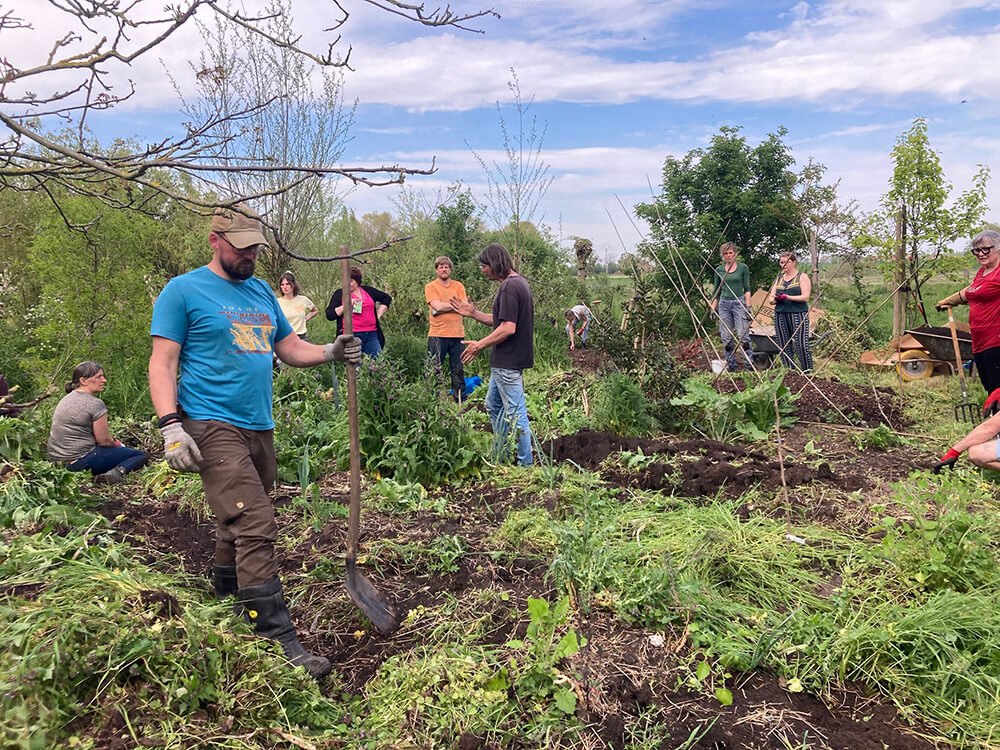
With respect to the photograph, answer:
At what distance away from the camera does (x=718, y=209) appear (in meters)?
12.9

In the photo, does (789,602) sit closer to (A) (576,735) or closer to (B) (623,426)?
(A) (576,735)

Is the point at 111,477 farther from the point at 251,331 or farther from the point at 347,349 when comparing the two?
the point at 347,349

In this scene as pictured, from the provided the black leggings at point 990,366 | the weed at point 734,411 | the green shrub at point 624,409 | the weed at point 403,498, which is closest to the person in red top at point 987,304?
the black leggings at point 990,366

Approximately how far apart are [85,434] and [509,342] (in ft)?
11.8

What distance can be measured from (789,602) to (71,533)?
3528 mm

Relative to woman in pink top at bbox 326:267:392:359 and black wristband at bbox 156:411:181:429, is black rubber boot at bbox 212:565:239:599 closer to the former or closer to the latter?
black wristband at bbox 156:411:181:429

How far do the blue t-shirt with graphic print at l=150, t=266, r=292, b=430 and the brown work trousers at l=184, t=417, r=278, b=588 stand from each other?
83 millimetres

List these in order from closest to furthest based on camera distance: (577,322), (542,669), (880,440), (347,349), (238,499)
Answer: (542,669) < (238,499) < (347,349) < (880,440) < (577,322)

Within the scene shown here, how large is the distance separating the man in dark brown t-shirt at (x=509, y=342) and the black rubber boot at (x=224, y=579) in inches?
93.1

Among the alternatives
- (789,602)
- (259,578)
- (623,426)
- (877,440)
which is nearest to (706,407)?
(623,426)

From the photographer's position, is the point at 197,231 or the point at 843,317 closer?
the point at 843,317

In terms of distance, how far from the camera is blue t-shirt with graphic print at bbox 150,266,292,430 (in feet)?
8.98

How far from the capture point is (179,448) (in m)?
2.61

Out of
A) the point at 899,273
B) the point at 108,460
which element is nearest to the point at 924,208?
the point at 899,273
